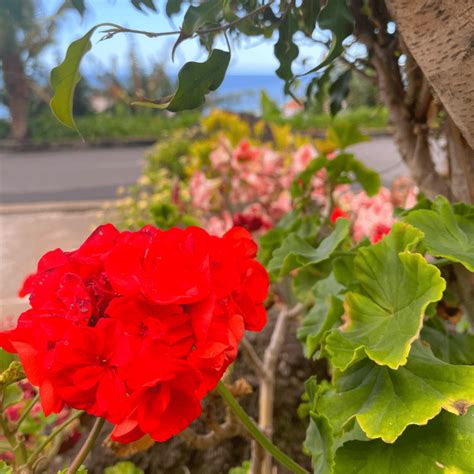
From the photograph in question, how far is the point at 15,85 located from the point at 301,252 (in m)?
17.1

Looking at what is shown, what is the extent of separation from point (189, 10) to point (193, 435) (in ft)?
1.75

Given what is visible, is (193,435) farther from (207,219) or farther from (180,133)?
(180,133)

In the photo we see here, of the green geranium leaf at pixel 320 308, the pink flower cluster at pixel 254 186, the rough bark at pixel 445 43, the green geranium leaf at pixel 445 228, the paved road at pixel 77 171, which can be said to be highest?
the rough bark at pixel 445 43

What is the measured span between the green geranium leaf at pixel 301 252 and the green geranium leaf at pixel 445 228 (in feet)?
0.28

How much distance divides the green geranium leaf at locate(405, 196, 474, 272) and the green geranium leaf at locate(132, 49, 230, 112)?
0.78ft

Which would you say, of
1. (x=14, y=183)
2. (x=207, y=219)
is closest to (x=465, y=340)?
(x=207, y=219)

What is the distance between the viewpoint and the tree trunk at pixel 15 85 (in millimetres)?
14906

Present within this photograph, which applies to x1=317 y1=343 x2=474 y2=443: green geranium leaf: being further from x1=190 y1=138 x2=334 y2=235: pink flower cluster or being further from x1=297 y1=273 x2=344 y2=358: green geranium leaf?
x1=190 y1=138 x2=334 y2=235: pink flower cluster

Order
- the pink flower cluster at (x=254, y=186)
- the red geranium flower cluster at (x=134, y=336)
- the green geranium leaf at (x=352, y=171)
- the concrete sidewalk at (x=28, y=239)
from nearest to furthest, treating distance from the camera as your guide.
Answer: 1. the red geranium flower cluster at (x=134, y=336)
2. the green geranium leaf at (x=352, y=171)
3. the pink flower cluster at (x=254, y=186)
4. the concrete sidewalk at (x=28, y=239)

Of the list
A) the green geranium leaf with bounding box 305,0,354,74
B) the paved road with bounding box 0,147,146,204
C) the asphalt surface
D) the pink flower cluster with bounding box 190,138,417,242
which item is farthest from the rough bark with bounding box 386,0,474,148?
the paved road with bounding box 0,147,146,204

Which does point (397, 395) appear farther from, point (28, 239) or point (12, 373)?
point (28, 239)

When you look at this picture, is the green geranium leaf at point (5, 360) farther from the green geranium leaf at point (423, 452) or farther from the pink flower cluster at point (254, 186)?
the pink flower cluster at point (254, 186)

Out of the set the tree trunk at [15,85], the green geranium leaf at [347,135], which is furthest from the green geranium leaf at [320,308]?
the tree trunk at [15,85]

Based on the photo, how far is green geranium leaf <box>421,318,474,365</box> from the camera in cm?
57
